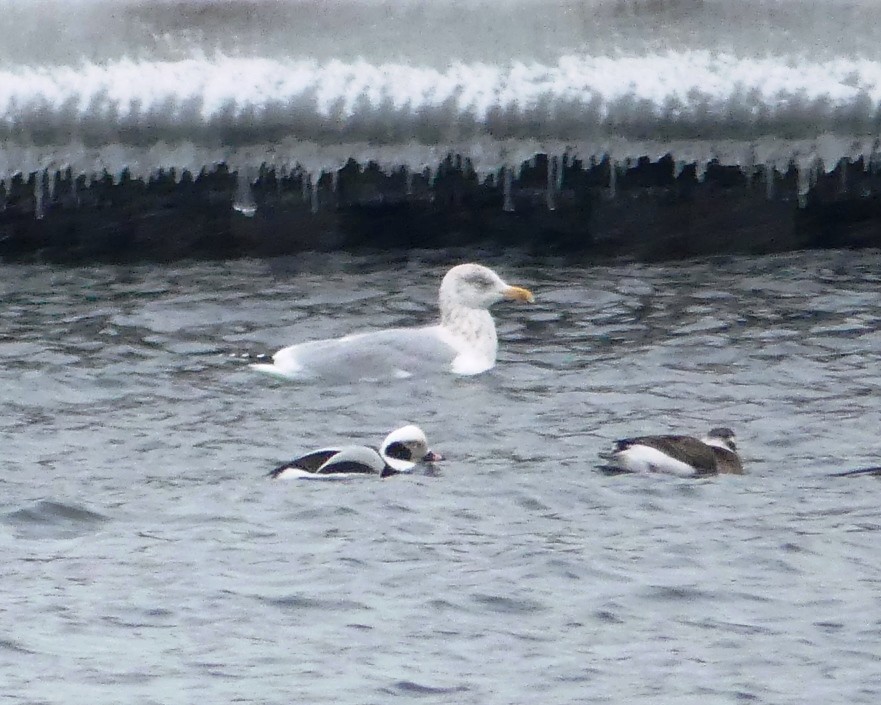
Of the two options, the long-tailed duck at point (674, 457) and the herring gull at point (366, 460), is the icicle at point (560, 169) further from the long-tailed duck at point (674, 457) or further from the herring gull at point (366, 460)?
the long-tailed duck at point (674, 457)

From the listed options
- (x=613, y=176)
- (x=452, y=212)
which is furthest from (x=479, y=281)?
(x=452, y=212)

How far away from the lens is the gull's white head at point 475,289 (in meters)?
12.8

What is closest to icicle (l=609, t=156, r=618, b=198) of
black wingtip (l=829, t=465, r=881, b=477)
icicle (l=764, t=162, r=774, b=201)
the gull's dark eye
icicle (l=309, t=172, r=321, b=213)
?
icicle (l=764, t=162, r=774, b=201)

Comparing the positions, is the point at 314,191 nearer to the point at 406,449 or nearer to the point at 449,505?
the point at 406,449

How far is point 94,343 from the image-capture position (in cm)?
1266

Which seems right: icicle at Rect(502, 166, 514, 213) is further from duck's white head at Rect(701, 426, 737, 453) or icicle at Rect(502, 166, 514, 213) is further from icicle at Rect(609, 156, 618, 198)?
duck's white head at Rect(701, 426, 737, 453)

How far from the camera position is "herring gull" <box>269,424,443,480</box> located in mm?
9680

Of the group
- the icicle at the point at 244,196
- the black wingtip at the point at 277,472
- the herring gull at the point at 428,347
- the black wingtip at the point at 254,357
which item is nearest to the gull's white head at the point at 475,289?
the herring gull at the point at 428,347

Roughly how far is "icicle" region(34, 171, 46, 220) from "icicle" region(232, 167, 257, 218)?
1.32 metres

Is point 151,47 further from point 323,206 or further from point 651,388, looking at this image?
point 651,388

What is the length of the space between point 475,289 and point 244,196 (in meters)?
2.60

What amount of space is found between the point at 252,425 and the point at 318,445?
533mm

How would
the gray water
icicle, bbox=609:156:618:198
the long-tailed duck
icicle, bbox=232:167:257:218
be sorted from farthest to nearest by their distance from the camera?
icicle, bbox=232:167:257:218 < icicle, bbox=609:156:618:198 < the long-tailed duck < the gray water

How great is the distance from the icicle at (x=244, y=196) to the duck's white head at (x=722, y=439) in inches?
218
